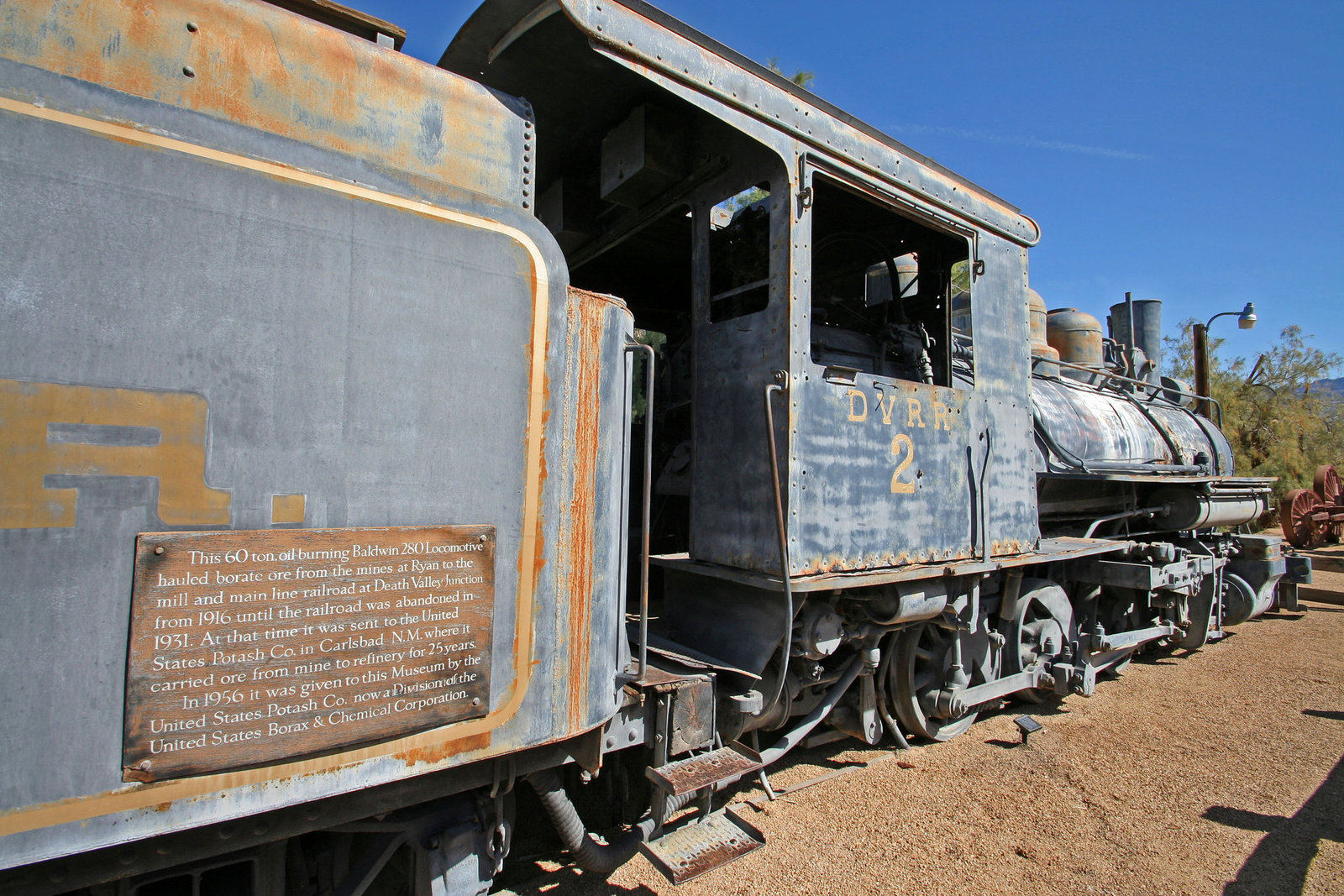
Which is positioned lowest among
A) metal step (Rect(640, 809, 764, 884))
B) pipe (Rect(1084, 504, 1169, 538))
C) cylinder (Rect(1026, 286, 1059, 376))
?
metal step (Rect(640, 809, 764, 884))

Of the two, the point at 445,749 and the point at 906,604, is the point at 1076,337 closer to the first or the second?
the point at 906,604

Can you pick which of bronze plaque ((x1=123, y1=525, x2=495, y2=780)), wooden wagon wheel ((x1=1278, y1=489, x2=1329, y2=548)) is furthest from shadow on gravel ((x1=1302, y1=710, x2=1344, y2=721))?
wooden wagon wheel ((x1=1278, y1=489, x2=1329, y2=548))

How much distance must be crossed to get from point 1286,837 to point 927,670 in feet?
6.03

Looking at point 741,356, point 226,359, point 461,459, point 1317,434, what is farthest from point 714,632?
point 1317,434

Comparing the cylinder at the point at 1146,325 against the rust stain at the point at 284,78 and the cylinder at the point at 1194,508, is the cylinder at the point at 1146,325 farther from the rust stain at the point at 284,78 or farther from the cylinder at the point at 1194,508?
the rust stain at the point at 284,78

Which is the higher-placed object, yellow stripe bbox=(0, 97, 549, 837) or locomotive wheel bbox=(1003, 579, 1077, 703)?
yellow stripe bbox=(0, 97, 549, 837)

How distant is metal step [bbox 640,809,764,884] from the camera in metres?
2.49

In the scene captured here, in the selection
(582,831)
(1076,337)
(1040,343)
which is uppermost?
(1076,337)

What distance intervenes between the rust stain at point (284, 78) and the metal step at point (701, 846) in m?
2.32

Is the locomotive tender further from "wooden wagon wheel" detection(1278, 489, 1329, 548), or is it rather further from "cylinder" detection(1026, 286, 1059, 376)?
"wooden wagon wheel" detection(1278, 489, 1329, 548)

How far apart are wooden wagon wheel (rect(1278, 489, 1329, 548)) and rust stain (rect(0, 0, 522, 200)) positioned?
65.8 ft

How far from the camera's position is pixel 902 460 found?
3.58m

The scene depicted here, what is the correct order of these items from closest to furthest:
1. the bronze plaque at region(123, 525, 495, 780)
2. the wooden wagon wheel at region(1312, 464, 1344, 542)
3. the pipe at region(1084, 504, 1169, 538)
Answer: the bronze plaque at region(123, 525, 495, 780) < the pipe at region(1084, 504, 1169, 538) < the wooden wagon wheel at region(1312, 464, 1344, 542)

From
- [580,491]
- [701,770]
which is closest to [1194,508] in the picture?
[701,770]
